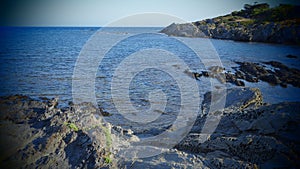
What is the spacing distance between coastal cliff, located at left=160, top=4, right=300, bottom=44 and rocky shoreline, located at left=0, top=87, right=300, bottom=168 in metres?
44.8

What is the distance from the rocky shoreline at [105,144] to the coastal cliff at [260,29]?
147 feet

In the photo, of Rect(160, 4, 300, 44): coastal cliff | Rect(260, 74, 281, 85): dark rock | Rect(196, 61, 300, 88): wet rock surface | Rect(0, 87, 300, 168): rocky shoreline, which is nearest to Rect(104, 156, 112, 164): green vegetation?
Rect(0, 87, 300, 168): rocky shoreline

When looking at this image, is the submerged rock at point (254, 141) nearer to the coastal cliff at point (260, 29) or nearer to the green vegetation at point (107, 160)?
the green vegetation at point (107, 160)

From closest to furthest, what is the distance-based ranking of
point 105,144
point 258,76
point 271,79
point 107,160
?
point 107,160, point 105,144, point 271,79, point 258,76

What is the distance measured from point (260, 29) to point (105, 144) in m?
54.9

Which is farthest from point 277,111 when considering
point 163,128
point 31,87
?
point 31,87

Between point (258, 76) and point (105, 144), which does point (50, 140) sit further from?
point (258, 76)

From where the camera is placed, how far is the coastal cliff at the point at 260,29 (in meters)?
43.1

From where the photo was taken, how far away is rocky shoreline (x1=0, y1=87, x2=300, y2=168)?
4387 mm

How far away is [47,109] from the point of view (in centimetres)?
594

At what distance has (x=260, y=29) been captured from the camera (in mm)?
49031

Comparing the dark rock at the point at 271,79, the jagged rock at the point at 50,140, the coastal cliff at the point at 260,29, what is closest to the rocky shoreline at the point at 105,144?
the jagged rock at the point at 50,140

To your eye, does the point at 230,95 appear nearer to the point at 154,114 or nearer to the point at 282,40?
the point at 154,114

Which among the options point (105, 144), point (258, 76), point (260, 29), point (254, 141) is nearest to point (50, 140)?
point (105, 144)
